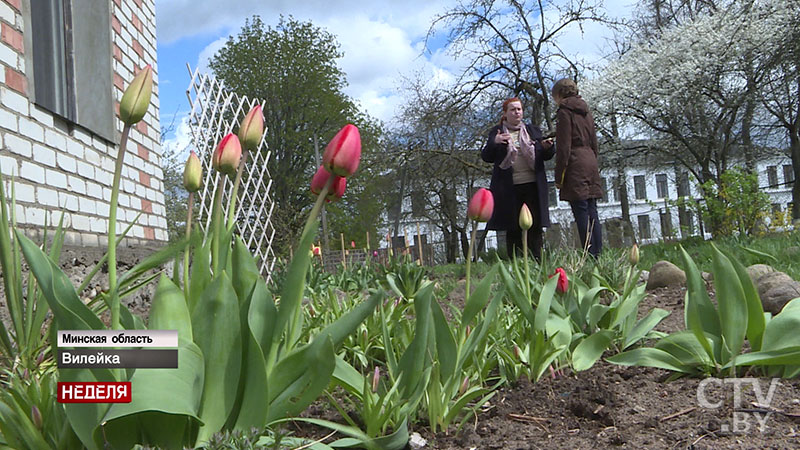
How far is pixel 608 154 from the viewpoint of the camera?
1739cm

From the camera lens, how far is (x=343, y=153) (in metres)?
1.08

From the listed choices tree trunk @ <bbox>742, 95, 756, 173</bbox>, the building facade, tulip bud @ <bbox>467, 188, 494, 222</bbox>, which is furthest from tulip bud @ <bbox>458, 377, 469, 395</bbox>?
the building facade

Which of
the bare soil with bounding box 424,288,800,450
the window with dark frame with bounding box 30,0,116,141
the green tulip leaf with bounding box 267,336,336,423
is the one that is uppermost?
the window with dark frame with bounding box 30,0,116,141

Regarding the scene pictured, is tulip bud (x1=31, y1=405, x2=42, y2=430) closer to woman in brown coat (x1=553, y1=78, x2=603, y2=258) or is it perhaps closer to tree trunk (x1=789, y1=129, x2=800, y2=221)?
woman in brown coat (x1=553, y1=78, x2=603, y2=258)

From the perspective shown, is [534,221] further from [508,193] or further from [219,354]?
[219,354]

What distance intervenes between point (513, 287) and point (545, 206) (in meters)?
2.98

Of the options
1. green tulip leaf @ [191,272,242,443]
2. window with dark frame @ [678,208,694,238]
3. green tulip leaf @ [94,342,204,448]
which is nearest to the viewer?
green tulip leaf @ [94,342,204,448]

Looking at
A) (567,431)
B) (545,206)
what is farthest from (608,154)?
(567,431)

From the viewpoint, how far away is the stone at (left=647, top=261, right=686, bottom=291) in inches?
151

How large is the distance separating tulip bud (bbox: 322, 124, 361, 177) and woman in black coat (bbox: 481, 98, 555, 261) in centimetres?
350

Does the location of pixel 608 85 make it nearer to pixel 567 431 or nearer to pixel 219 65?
pixel 219 65

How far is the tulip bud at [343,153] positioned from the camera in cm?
108
